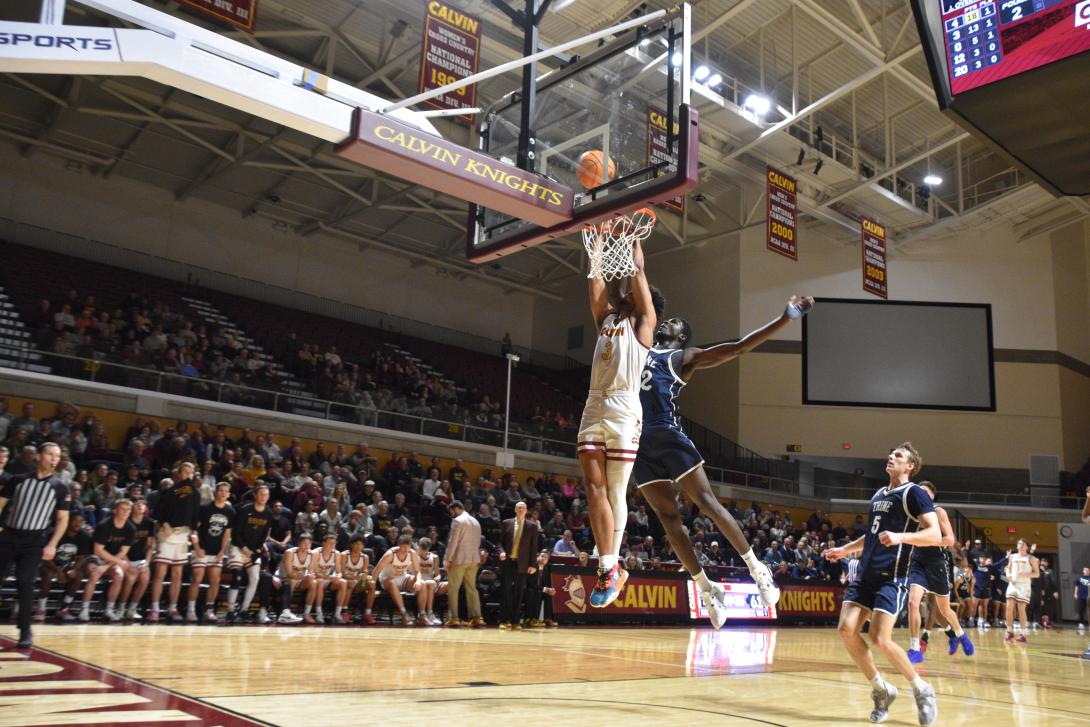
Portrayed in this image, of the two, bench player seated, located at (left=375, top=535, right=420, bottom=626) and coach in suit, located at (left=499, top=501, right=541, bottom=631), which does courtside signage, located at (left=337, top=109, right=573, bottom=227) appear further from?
bench player seated, located at (left=375, top=535, right=420, bottom=626)

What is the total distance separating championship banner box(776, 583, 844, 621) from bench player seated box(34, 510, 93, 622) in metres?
12.9

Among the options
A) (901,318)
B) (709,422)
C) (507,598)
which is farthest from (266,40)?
(901,318)

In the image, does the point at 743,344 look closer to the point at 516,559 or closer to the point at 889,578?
the point at 889,578

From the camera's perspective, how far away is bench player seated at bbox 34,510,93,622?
404 inches

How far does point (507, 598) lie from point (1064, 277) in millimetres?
25903

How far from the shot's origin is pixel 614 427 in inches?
212

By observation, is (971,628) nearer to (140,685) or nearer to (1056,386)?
(1056,386)

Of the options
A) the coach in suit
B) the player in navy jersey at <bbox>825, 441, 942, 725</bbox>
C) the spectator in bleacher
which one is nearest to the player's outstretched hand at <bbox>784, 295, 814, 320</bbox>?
the player in navy jersey at <bbox>825, 441, 942, 725</bbox>

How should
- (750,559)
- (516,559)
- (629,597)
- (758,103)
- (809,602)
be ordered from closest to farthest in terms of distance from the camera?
(750,559) < (516,559) < (629,597) < (809,602) < (758,103)

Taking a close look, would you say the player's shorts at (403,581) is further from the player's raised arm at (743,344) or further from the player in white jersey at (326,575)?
the player's raised arm at (743,344)

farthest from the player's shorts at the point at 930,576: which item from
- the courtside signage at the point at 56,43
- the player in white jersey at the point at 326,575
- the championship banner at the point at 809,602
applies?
the courtside signage at the point at 56,43

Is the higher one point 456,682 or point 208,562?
point 208,562

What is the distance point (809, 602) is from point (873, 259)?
887cm

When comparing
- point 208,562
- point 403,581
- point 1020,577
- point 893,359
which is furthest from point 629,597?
point 893,359
